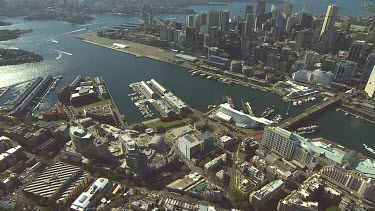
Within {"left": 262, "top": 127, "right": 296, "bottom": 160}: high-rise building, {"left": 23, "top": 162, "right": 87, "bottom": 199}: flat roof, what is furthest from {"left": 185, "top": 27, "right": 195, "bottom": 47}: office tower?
{"left": 23, "top": 162, "right": 87, "bottom": 199}: flat roof

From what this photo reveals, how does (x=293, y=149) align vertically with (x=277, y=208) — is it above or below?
above

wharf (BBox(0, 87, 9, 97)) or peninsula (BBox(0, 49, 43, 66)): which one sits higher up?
peninsula (BBox(0, 49, 43, 66))

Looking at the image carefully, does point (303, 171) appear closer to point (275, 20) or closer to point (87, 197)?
point (87, 197)

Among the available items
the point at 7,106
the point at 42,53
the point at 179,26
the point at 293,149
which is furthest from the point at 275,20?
the point at 7,106

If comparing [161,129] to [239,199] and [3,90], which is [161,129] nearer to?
[239,199]

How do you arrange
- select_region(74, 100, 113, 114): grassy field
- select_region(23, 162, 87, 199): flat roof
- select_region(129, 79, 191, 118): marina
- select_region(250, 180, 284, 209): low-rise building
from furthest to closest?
select_region(74, 100, 113, 114): grassy field, select_region(129, 79, 191, 118): marina, select_region(23, 162, 87, 199): flat roof, select_region(250, 180, 284, 209): low-rise building

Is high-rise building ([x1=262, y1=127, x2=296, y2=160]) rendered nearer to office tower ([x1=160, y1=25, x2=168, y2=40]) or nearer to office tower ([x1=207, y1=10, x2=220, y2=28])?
office tower ([x1=160, y1=25, x2=168, y2=40])
